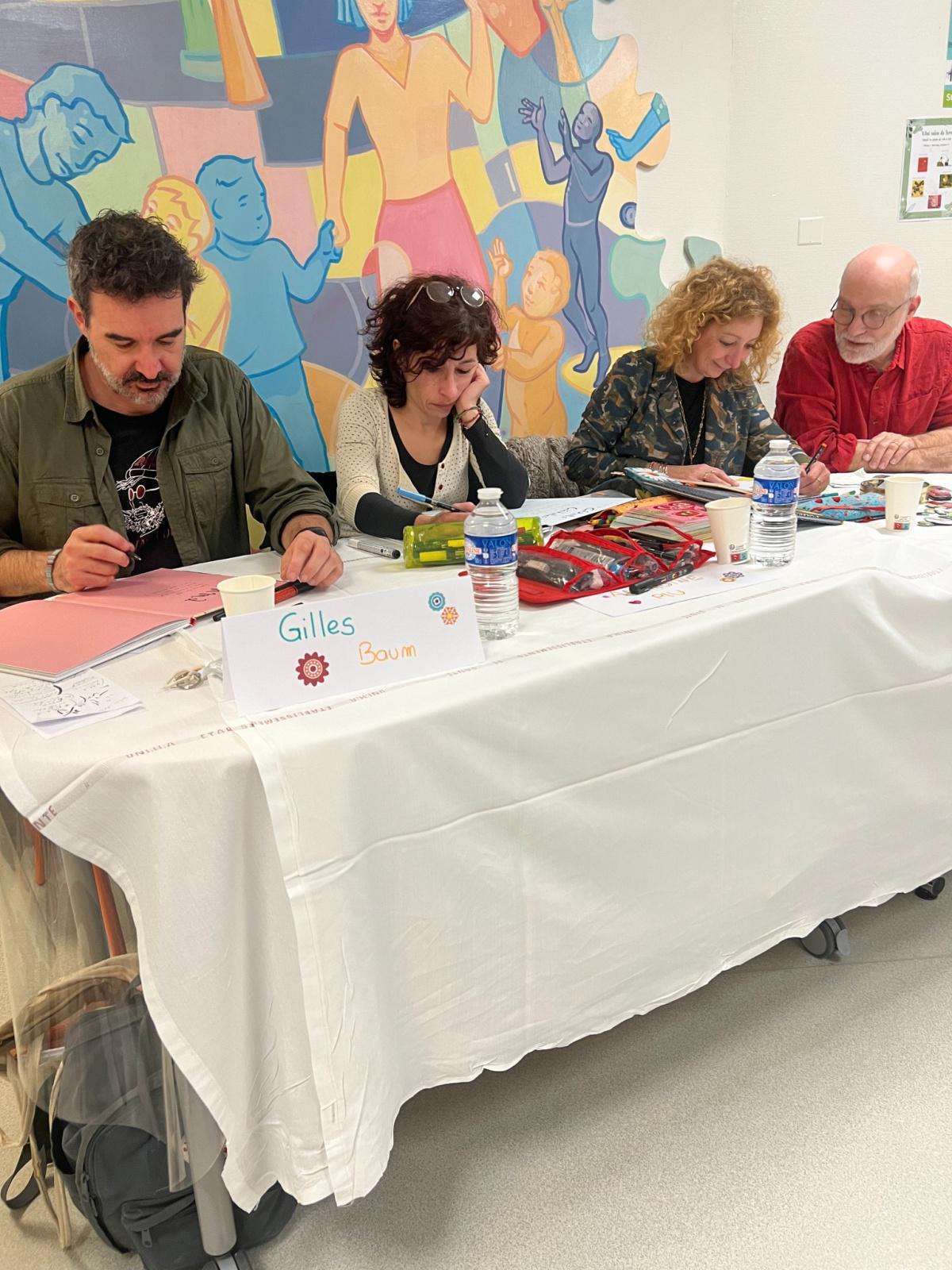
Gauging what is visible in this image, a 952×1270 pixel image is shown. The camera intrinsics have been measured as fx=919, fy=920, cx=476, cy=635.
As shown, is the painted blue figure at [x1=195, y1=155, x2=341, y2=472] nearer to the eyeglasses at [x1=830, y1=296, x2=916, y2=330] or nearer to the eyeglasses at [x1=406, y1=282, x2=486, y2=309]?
the eyeglasses at [x1=406, y1=282, x2=486, y2=309]

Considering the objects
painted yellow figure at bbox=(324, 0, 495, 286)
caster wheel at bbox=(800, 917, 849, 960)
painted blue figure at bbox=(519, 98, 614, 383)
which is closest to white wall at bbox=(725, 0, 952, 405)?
painted blue figure at bbox=(519, 98, 614, 383)

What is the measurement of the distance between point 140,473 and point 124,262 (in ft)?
1.25

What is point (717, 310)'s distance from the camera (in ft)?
7.01

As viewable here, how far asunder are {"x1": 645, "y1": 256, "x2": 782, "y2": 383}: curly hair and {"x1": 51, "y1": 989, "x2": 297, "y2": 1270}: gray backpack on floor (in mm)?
1840

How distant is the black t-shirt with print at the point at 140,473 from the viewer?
168 cm

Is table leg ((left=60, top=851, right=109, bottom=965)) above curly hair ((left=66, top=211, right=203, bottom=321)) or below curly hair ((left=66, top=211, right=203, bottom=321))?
below

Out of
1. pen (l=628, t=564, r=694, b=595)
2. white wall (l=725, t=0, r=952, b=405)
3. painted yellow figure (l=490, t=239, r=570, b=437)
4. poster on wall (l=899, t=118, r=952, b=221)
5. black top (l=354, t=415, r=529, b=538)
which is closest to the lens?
pen (l=628, t=564, r=694, b=595)

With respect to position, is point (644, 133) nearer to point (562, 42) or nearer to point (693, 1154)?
point (562, 42)

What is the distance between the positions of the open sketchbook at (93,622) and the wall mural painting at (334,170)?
96 cm

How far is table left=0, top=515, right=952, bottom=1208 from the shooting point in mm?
911

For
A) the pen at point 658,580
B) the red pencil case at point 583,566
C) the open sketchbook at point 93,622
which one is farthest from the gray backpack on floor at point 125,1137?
the pen at point 658,580

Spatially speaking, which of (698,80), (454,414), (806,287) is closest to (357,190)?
(454,414)

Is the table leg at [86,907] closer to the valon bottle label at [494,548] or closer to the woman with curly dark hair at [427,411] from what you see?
the valon bottle label at [494,548]

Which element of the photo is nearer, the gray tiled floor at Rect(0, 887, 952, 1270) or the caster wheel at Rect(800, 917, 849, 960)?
the gray tiled floor at Rect(0, 887, 952, 1270)
